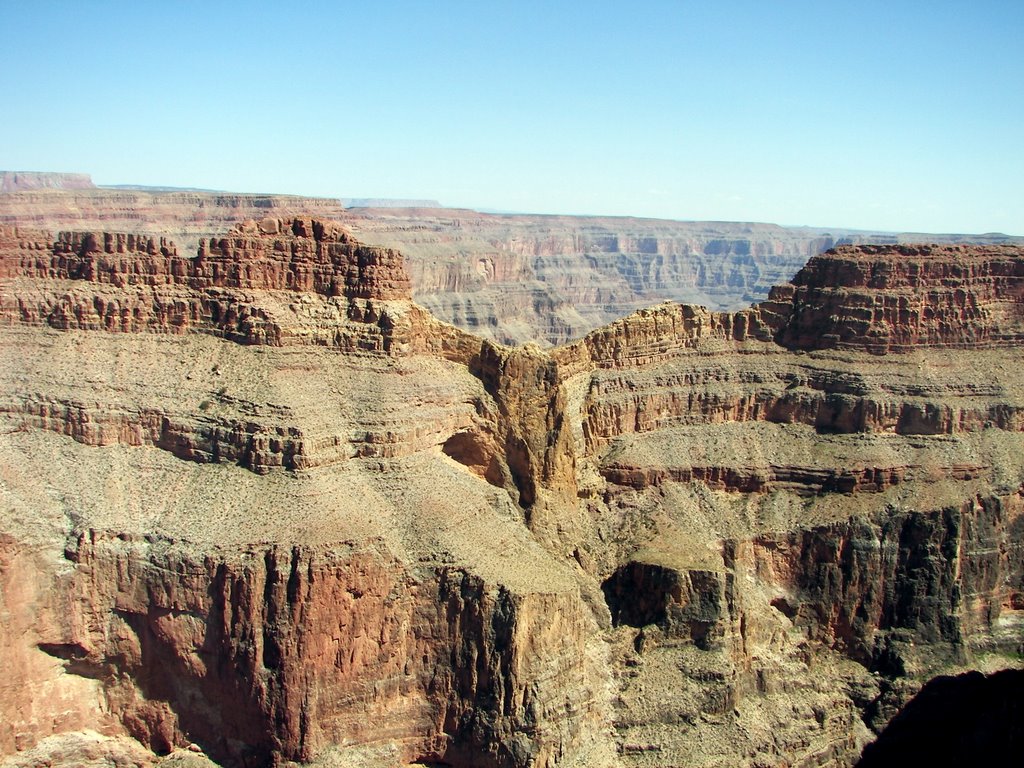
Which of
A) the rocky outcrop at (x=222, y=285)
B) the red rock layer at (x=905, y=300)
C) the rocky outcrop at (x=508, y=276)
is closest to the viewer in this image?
the rocky outcrop at (x=222, y=285)

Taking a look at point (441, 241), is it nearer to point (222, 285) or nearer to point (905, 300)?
point (905, 300)

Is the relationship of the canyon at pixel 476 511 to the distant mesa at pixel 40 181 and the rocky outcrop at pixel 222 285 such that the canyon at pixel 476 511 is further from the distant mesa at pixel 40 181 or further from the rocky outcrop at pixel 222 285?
the distant mesa at pixel 40 181

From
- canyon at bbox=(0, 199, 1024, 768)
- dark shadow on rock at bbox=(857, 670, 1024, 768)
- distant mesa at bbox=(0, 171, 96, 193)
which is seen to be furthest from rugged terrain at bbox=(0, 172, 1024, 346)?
dark shadow on rock at bbox=(857, 670, 1024, 768)

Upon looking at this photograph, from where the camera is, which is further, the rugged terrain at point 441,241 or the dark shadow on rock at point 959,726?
the rugged terrain at point 441,241

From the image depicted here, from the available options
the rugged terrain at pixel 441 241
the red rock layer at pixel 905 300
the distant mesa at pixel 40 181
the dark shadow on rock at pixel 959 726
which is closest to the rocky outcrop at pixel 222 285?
the red rock layer at pixel 905 300

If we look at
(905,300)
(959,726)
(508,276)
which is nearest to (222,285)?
(959,726)

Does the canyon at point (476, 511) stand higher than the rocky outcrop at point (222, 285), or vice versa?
the rocky outcrop at point (222, 285)
